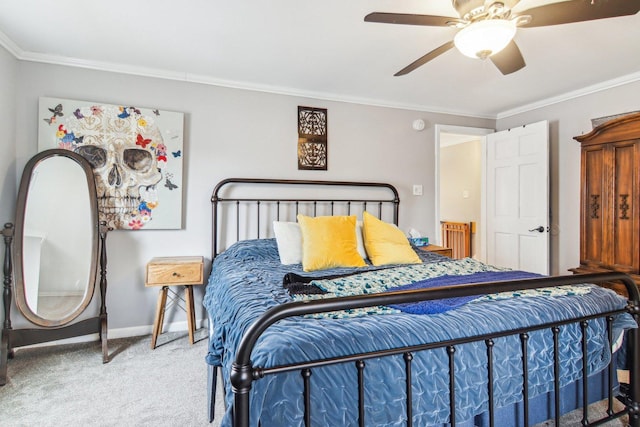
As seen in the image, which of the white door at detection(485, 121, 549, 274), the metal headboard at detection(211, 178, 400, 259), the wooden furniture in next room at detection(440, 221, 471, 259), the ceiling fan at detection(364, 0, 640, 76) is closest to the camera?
the ceiling fan at detection(364, 0, 640, 76)

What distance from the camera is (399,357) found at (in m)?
1.14

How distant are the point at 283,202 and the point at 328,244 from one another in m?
0.88

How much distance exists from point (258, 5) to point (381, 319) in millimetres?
1829

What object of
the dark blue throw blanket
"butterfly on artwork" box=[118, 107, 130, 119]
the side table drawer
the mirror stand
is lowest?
the mirror stand

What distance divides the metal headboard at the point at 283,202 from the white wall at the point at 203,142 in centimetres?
9

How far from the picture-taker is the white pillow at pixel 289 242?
2.65 metres

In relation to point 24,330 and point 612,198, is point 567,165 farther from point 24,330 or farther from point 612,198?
point 24,330

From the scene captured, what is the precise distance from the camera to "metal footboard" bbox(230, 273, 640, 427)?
2.89 ft

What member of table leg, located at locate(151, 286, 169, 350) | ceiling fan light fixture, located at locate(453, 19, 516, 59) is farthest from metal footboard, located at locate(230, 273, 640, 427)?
table leg, located at locate(151, 286, 169, 350)

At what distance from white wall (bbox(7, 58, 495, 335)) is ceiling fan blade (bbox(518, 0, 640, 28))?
82.4 inches

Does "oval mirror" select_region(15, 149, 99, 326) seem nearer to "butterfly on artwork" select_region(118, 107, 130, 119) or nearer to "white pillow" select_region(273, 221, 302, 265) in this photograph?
"butterfly on artwork" select_region(118, 107, 130, 119)

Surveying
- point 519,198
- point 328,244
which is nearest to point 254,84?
point 328,244

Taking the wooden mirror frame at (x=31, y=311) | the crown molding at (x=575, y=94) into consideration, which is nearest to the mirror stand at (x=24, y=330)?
the wooden mirror frame at (x=31, y=311)

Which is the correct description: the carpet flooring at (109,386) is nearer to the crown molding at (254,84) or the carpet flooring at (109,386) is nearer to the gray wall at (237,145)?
the gray wall at (237,145)
